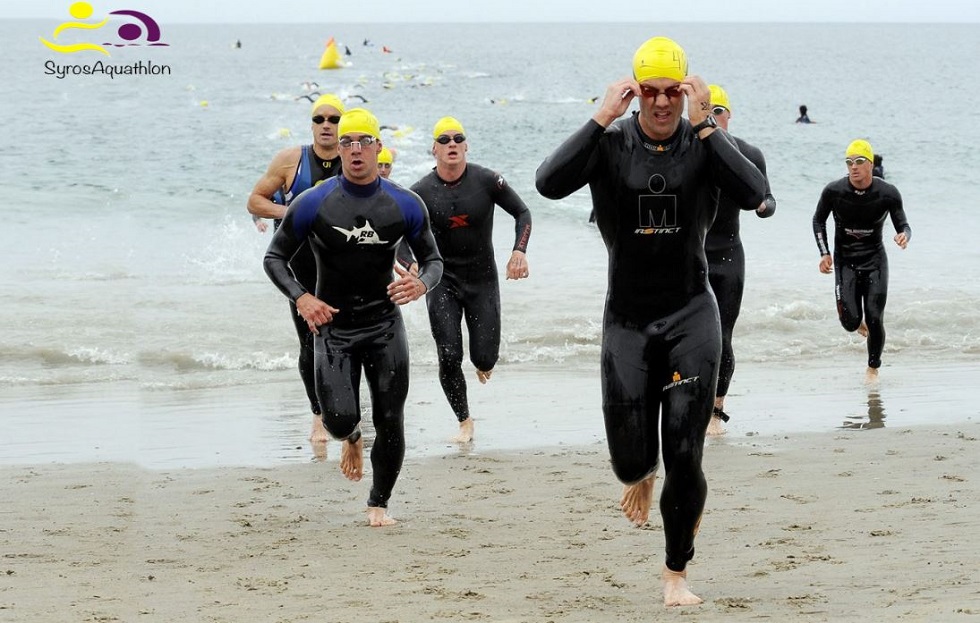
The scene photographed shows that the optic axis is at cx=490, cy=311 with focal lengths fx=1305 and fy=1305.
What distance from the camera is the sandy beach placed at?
5434 millimetres

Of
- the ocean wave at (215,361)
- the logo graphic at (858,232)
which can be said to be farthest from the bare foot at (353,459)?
the logo graphic at (858,232)

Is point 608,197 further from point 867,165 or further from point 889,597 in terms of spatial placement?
point 867,165

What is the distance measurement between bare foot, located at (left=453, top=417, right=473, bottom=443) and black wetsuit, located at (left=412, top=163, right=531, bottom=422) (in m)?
0.04

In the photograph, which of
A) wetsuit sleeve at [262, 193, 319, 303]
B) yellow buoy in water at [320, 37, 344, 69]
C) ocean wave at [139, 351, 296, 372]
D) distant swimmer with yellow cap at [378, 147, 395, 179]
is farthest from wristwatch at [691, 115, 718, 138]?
yellow buoy in water at [320, 37, 344, 69]

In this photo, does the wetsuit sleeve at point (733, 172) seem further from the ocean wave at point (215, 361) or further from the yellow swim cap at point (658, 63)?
the ocean wave at point (215, 361)

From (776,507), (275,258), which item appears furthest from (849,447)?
(275,258)

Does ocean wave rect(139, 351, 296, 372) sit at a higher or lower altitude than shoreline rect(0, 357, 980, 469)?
higher

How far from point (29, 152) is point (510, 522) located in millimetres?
32968

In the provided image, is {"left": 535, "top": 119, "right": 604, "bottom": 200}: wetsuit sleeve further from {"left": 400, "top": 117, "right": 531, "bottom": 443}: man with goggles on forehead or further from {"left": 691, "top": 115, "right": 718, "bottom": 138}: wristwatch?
{"left": 400, "top": 117, "right": 531, "bottom": 443}: man with goggles on forehead

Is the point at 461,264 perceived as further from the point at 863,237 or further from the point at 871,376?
the point at 871,376

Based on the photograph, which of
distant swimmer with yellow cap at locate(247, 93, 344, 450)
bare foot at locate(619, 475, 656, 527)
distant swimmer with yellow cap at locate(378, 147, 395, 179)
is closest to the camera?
bare foot at locate(619, 475, 656, 527)

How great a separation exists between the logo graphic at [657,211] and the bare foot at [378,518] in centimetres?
252

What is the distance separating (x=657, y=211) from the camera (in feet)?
17.6

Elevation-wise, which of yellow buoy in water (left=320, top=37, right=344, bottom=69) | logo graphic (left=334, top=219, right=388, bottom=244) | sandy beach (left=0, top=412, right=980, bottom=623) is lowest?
sandy beach (left=0, top=412, right=980, bottom=623)
